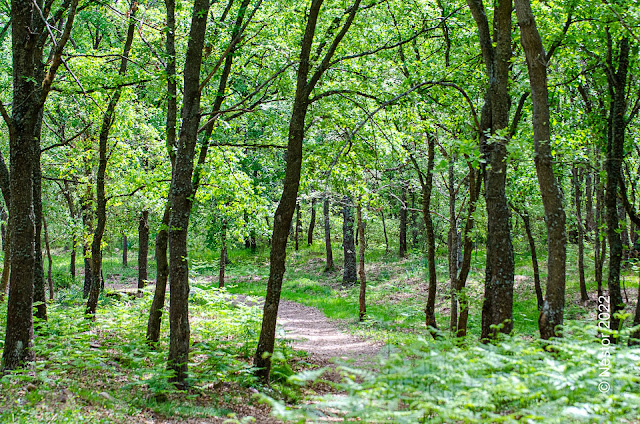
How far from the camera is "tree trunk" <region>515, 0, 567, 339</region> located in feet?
17.4

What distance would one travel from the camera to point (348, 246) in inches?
848

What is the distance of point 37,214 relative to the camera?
9.41m

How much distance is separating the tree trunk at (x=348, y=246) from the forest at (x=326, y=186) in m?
5.88

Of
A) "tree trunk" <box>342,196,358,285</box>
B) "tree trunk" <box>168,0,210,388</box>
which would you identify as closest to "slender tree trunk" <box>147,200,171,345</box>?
"tree trunk" <box>168,0,210,388</box>

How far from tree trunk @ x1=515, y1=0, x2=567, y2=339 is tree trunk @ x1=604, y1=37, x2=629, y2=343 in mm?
3096

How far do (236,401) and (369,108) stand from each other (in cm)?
594

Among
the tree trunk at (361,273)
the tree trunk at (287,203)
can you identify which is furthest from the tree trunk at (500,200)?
the tree trunk at (361,273)

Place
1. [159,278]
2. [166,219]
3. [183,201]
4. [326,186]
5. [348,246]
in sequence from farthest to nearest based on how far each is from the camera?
[348,246] < [159,278] < [166,219] < [326,186] < [183,201]

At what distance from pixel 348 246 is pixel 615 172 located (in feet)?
46.4

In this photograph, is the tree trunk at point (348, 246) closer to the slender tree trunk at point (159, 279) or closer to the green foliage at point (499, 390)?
the slender tree trunk at point (159, 279)

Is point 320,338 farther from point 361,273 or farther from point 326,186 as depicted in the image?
point 326,186

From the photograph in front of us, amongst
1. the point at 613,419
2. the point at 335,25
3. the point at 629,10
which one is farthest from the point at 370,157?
the point at 613,419

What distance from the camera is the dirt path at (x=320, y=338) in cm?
1012

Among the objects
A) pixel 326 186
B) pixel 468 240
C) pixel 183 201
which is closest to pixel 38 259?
pixel 183 201
